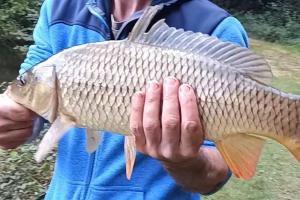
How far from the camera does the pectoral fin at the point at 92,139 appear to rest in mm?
1763

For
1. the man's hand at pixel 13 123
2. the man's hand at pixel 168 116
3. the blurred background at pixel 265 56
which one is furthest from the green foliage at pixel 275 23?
the man's hand at pixel 168 116

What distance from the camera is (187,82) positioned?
1.61 m

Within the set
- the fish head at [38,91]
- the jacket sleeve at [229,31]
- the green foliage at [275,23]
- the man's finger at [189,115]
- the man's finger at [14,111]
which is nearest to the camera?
the man's finger at [189,115]

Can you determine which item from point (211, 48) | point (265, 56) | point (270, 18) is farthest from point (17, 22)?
point (211, 48)

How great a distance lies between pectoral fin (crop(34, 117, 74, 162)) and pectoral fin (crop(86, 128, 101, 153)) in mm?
64

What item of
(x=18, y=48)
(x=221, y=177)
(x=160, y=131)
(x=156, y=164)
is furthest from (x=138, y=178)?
(x=18, y=48)

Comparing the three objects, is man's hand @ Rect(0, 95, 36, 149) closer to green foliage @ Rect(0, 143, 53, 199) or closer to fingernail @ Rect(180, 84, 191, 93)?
fingernail @ Rect(180, 84, 191, 93)

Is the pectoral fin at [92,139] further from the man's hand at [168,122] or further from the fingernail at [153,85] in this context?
the fingernail at [153,85]

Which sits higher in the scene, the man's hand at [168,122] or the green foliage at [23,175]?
the man's hand at [168,122]

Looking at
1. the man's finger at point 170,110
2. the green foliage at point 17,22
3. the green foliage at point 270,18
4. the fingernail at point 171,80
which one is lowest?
the green foliage at point 270,18

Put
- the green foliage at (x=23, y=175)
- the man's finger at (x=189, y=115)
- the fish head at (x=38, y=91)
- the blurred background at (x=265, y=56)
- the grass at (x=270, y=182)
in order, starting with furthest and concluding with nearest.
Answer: the grass at (x=270, y=182)
the blurred background at (x=265, y=56)
the green foliage at (x=23, y=175)
the fish head at (x=38, y=91)
the man's finger at (x=189, y=115)

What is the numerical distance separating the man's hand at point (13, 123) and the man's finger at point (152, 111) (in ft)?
1.30

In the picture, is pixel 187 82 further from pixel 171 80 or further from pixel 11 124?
pixel 11 124

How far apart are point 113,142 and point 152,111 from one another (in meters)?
0.40
